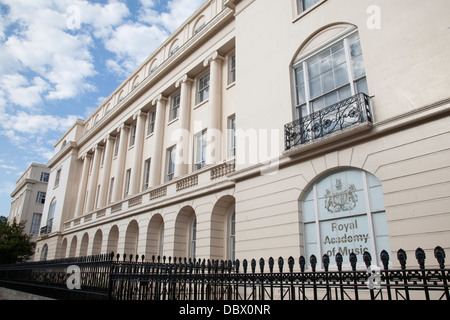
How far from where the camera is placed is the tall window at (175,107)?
20.8 metres

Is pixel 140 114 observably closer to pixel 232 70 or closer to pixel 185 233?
pixel 232 70

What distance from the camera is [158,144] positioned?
20.3m

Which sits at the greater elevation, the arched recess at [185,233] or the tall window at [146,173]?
the tall window at [146,173]

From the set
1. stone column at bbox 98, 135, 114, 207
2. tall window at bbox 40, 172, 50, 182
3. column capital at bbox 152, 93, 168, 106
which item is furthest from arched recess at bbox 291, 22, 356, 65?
tall window at bbox 40, 172, 50, 182

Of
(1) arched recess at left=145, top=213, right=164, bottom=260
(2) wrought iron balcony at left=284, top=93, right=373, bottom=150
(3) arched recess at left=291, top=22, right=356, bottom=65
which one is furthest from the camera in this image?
(1) arched recess at left=145, top=213, right=164, bottom=260

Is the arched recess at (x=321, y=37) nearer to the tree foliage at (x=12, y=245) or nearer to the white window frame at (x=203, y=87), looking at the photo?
the white window frame at (x=203, y=87)

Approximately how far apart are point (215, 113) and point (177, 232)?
6.03 meters

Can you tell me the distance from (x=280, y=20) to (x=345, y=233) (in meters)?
8.28

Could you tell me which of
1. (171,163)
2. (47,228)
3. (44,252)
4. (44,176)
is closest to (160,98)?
(171,163)

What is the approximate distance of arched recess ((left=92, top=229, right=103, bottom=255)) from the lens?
2432cm

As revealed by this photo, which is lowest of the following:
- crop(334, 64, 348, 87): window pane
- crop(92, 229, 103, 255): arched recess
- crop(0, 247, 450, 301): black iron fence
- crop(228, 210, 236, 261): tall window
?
crop(0, 247, 450, 301): black iron fence

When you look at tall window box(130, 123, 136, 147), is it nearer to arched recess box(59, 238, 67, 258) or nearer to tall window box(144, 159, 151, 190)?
tall window box(144, 159, 151, 190)

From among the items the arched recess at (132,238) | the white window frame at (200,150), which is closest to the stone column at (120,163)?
the arched recess at (132,238)

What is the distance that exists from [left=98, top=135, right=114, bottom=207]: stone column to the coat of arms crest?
64.9 feet
